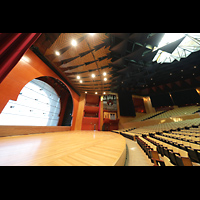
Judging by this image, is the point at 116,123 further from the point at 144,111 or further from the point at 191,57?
the point at 191,57

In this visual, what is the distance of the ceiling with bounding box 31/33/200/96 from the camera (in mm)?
3376

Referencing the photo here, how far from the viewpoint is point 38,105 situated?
5.40 m

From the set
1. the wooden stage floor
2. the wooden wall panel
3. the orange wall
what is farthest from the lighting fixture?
the wooden stage floor

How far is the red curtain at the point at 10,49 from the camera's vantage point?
4.04 ft

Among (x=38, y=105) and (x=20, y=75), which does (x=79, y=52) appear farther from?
(x=38, y=105)

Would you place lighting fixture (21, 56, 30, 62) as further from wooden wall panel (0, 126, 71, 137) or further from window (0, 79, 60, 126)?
wooden wall panel (0, 126, 71, 137)

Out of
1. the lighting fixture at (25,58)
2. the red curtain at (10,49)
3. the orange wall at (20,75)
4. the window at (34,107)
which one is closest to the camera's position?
the red curtain at (10,49)

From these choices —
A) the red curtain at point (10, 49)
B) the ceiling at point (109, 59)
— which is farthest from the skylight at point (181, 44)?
the red curtain at point (10, 49)

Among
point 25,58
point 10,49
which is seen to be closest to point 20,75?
point 25,58

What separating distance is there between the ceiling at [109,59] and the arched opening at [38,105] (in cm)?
169

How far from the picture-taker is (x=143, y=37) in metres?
4.13

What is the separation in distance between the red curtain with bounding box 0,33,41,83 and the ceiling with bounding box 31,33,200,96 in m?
2.06

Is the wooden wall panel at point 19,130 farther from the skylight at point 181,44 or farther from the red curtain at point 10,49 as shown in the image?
the skylight at point 181,44
